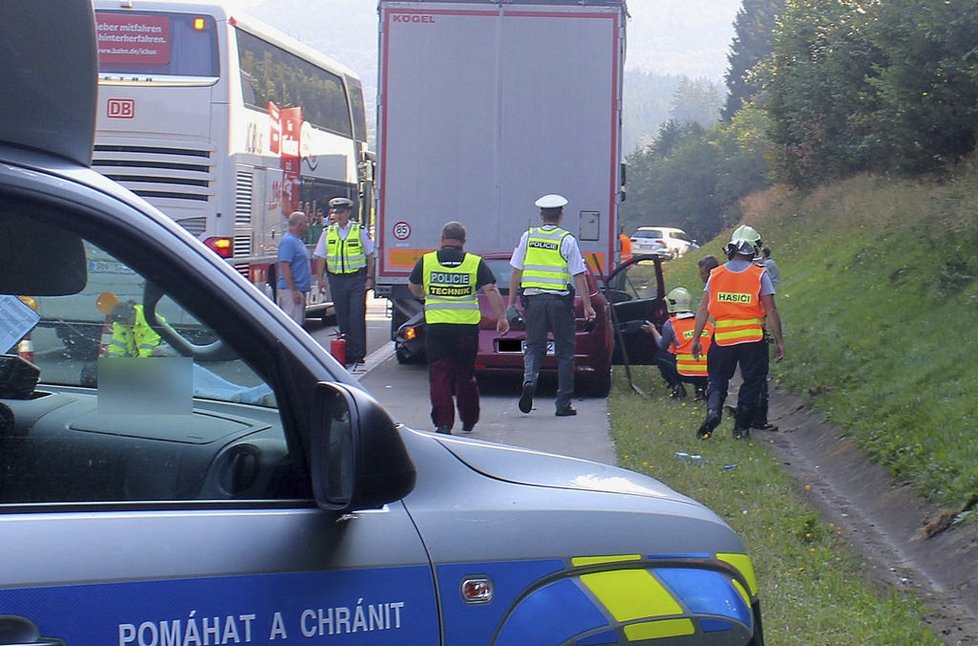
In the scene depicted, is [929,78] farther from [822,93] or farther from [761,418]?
[822,93]

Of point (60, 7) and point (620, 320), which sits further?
point (620, 320)

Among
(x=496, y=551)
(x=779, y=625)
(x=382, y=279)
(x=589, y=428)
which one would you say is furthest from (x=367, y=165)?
(x=496, y=551)

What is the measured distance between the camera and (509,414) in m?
12.4

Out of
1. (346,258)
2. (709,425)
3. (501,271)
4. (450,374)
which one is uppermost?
(346,258)

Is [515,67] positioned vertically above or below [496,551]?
above

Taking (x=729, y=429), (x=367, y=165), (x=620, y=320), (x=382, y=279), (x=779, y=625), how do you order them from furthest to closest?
1. (x=367, y=165)
2. (x=382, y=279)
3. (x=620, y=320)
4. (x=729, y=429)
5. (x=779, y=625)

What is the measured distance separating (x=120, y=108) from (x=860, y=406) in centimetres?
918

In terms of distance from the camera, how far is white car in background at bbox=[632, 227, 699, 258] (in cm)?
5322

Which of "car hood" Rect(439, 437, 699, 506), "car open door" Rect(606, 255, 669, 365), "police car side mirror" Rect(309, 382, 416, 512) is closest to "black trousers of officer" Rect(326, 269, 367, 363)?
"car open door" Rect(606, 255, 669, 365)

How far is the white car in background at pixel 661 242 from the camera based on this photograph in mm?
53219

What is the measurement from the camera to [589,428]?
Answer: 1149 centimetres

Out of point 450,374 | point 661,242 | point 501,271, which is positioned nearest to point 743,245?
point 450,374

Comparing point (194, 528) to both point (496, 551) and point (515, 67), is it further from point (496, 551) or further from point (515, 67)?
point (515, 67)

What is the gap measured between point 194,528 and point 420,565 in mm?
431
